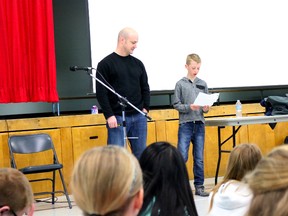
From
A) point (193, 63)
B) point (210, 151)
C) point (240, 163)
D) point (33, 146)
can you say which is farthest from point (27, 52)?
point (240, 163)

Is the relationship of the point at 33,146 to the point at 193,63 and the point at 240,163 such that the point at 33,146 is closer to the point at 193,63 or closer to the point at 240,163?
the point at 193,63

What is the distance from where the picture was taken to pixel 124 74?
426cm

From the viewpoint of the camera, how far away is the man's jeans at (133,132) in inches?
167

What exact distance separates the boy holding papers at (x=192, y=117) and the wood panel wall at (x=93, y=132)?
73cm

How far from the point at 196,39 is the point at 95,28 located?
4.16 ft

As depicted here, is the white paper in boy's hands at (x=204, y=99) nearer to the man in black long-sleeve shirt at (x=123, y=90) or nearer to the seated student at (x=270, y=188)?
the man in black long-sleeve shirt at (x=123, y=90)

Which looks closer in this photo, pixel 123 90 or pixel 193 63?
pixel 123 90

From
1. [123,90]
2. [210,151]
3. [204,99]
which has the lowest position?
[210,151]

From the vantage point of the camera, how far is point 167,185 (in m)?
1.80

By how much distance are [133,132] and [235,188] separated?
222 cm

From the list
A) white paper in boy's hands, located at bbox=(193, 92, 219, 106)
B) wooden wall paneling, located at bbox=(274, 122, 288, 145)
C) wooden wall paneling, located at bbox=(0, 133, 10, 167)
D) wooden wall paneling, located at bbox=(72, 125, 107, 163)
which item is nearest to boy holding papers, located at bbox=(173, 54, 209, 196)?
white paper in boy's hands, located at bbox=(193, 92, 219, 106)

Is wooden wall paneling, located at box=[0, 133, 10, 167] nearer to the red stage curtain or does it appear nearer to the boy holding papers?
the red stage curtain

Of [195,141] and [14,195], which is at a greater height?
[14,195]

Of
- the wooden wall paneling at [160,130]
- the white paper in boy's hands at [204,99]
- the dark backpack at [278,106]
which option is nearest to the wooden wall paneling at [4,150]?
the wooden wall paneling at [160,130]
